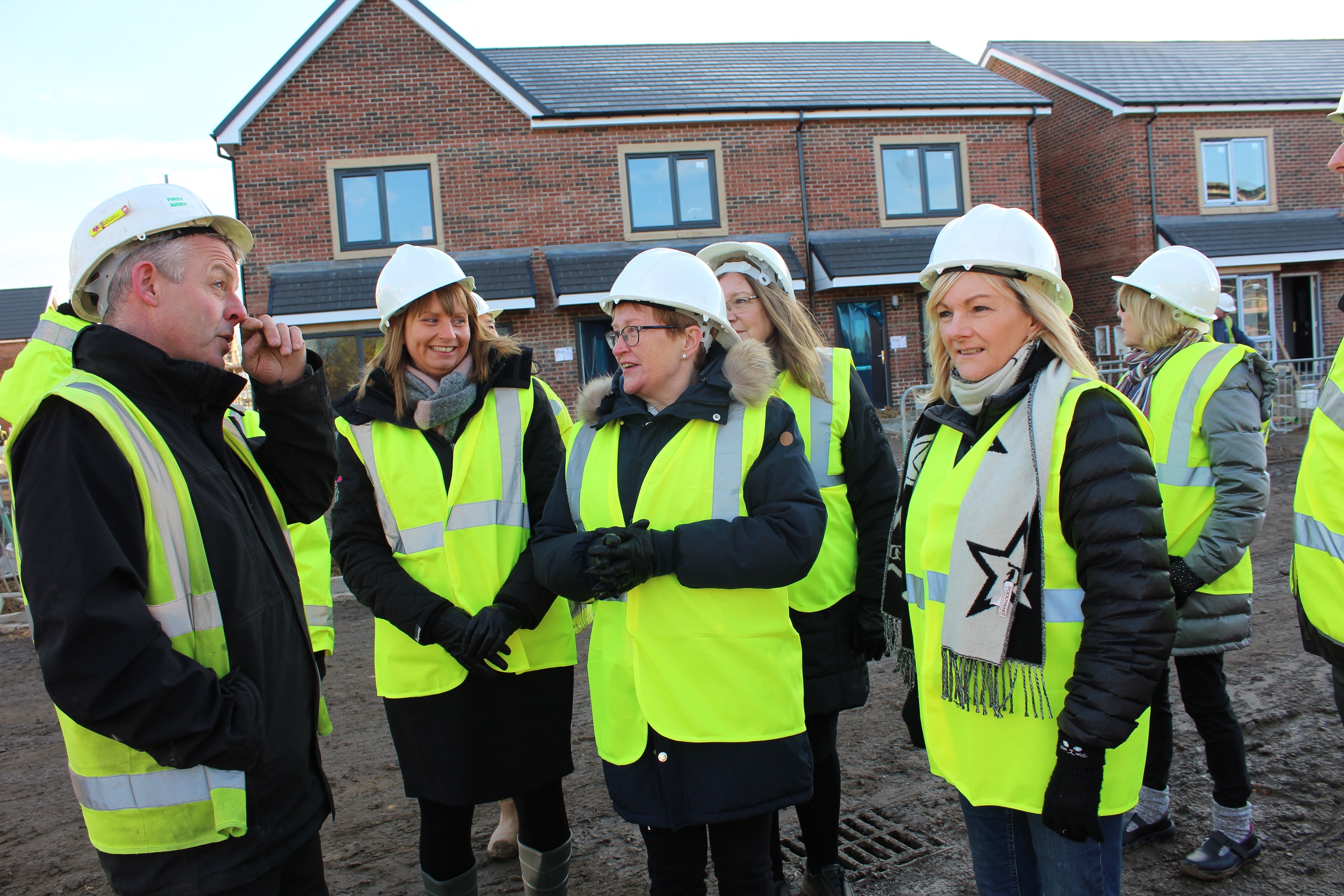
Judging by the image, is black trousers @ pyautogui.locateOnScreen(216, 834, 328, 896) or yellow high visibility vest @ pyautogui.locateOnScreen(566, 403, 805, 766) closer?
black trousers @ pyautogui.locateOnScreen(216, 834, 328, 896)

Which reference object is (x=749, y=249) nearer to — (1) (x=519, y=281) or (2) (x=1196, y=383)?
(2) (x=1196, y=383)

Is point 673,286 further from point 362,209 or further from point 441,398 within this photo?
point 362,209

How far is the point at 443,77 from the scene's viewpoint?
16109mm

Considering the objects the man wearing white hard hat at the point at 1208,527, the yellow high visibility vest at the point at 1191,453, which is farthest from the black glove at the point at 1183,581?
the yellow high visibility vest at the point at 1191,453

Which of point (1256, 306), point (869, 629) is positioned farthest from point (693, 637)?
point (1256, 306)

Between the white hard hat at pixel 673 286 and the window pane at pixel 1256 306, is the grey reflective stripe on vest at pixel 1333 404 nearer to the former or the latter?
the white hard hat at pixel 673 286

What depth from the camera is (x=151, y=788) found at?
5.81ft

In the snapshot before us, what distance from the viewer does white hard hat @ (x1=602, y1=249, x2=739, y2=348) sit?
2525 millimetres

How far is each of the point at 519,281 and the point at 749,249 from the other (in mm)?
13129

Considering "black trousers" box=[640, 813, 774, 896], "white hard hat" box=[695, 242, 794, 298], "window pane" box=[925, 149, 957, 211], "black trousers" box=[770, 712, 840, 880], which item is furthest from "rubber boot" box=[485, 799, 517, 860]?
"window pane" box=[925, 149, 957, 211]

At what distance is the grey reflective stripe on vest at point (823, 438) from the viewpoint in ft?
9.82

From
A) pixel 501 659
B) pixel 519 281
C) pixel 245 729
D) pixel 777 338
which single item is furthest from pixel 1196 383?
pixel 519 281

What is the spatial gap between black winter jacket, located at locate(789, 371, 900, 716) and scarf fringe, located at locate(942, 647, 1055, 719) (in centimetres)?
74

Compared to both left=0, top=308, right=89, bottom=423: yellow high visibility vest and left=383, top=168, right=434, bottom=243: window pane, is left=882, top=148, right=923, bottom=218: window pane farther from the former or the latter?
left=0, top=308, right=89, bottom=423: yellow high visibility vest
